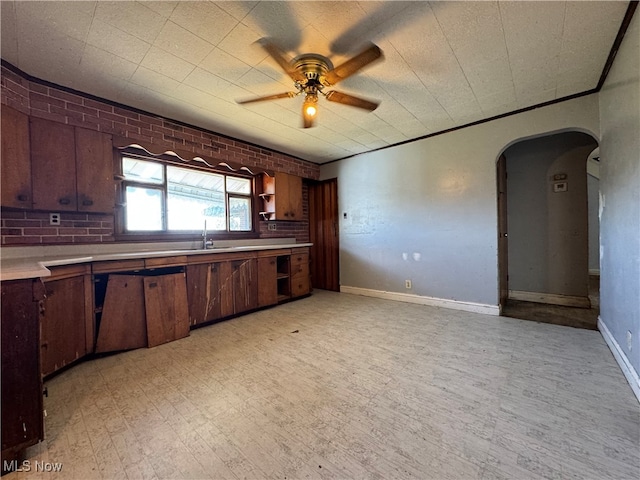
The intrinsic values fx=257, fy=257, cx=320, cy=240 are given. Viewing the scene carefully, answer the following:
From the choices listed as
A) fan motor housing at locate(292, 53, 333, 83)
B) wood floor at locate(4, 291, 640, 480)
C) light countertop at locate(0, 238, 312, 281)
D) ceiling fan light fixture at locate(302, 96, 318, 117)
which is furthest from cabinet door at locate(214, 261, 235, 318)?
fan motor housing at locate(292, 53, 333, 83)

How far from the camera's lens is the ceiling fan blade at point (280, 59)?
1753mm

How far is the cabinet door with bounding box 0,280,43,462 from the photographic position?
1203mm

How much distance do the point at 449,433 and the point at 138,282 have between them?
2807 millimetres

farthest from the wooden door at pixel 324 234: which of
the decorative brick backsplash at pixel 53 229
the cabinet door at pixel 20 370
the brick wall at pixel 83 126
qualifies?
the cabinet door at pixel 20 370

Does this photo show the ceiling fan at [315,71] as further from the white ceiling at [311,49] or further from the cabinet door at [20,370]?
the cabinet door at [20,370]

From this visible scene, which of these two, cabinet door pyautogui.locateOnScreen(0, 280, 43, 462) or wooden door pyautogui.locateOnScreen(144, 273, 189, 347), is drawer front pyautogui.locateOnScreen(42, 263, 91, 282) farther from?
cabinet door pyautogui.locateOnScreen(0, 280, 43, 462)

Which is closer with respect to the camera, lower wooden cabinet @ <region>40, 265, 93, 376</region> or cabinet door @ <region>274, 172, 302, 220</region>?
lower wooden cabinet @ <region>40, 265, 93, 376</region>

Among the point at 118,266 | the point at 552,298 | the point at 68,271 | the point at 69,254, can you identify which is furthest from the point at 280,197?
the point at 552,298

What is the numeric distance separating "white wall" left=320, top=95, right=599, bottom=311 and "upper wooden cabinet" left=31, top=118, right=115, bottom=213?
3467mm

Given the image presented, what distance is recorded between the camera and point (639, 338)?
64.3 inches

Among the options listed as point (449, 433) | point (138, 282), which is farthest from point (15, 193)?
point (449, 433)

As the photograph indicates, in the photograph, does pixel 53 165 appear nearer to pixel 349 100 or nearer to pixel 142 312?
pixel 142 312

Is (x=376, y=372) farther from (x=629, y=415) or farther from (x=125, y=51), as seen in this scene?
(x=125, y=51)

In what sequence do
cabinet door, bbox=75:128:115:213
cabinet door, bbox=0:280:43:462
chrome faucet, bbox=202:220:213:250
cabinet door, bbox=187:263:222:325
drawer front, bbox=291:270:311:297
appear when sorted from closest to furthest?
cabinet door, bbox=0:280:43:462 < cabinet door, bbox=75:128:115:213 < cabinet door, bbox=187:263:222:325 < chrome faucet, bbox=202:220:213:250 < drawer front, bbox=291:270:311:297
